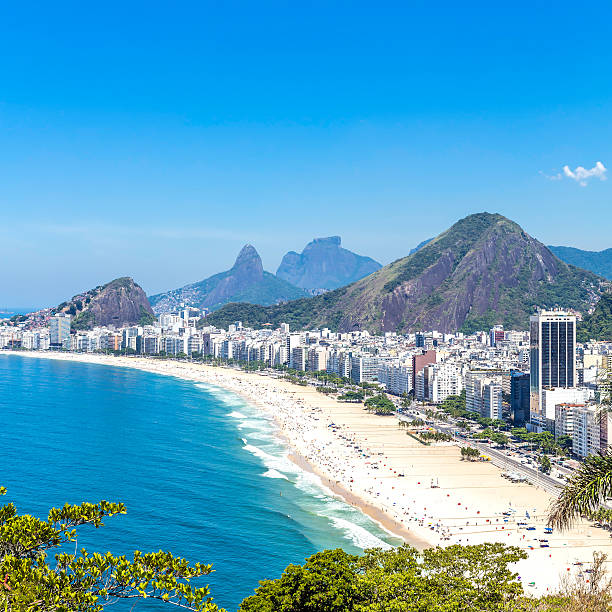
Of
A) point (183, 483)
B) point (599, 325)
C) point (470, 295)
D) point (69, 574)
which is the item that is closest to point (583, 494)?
point (69, 574)

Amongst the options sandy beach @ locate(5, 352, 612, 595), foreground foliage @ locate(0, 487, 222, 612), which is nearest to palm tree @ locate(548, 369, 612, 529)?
foreground foliage @ locate(0, 487, 222, 612)

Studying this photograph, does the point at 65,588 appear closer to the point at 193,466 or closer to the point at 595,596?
the point at 595,596

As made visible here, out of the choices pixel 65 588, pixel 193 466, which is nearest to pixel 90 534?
pixel 193 466

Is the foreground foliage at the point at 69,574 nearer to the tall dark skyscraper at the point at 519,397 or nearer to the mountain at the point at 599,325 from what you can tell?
the tall dark skyscraper at the point at 519,397

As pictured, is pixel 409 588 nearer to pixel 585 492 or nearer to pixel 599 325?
pixel 585 492

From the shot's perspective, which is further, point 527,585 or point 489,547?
point 527,585

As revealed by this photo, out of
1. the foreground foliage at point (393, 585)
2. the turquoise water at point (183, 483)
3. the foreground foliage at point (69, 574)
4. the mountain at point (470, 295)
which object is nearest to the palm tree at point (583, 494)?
the foreground foliage at point (69, 574)
